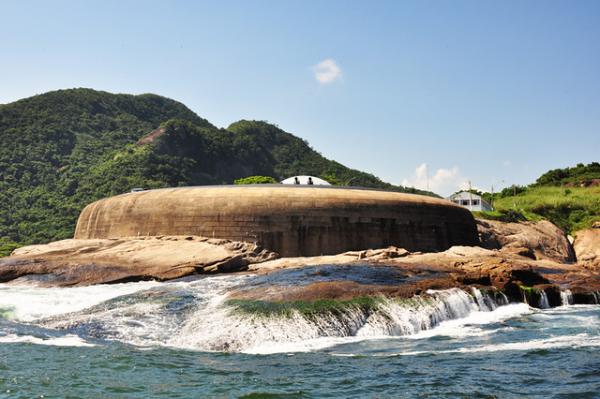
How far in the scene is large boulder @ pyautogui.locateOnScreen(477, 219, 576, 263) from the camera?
45.8 meters

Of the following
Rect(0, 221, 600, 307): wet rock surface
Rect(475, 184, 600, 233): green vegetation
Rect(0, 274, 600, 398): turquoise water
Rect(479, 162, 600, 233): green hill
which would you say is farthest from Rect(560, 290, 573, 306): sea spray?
Rect(475, 184, 600, 233): green vegetation

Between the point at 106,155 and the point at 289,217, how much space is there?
6526 cm

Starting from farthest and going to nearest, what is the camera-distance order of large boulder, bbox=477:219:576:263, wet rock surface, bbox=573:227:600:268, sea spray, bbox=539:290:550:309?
wet rock surface, bbox=573:227:600:268 < large boulder, bbox=477:219:576:263 < sea spray, bbox=539:290:550:309

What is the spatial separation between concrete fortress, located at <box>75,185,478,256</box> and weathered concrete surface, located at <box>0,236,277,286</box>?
2159 millimetres

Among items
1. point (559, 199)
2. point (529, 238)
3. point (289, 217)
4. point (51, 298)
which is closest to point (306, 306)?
point (51, 298)

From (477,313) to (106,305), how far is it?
10961mm

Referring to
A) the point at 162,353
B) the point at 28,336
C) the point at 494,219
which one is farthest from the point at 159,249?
the point at 494,219

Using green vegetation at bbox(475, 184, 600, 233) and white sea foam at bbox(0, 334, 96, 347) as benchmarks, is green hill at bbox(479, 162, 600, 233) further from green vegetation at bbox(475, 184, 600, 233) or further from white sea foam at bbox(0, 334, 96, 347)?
white sea foam at bbox(0, 334, 96, 347)

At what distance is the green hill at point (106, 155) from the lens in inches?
2879

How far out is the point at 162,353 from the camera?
1266 cm

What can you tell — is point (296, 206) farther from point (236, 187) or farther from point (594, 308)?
point (594, 308)

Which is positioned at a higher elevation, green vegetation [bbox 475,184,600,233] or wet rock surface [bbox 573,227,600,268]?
green vegetation [bbox 475,184,600,233]

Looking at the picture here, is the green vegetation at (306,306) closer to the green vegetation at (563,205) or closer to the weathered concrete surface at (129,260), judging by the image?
the weathered concrete surface at (129,260)

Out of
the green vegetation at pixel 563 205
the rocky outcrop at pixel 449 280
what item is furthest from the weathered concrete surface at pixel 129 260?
the green vegetation at pixel 563 205
